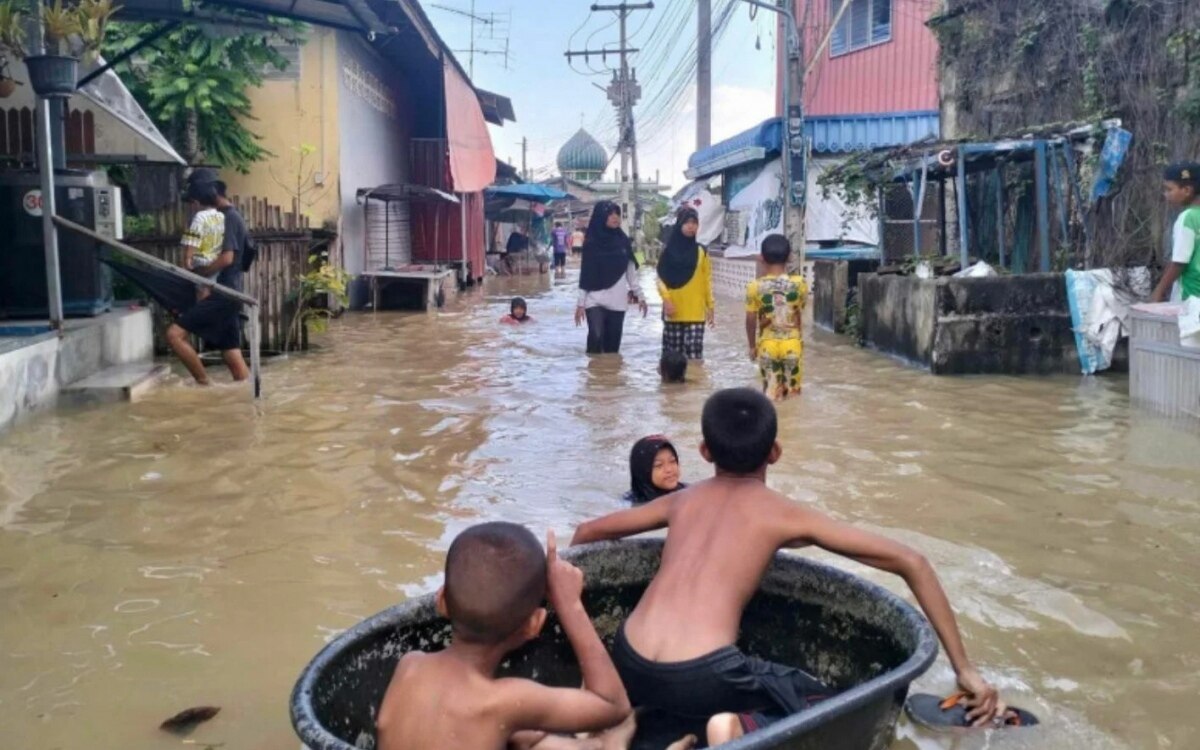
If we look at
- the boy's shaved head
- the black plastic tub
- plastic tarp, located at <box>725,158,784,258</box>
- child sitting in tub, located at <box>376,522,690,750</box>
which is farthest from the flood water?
plastic tarp, located at <box>725,158,784,258</box>

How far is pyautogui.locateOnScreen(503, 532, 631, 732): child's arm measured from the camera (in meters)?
2.37

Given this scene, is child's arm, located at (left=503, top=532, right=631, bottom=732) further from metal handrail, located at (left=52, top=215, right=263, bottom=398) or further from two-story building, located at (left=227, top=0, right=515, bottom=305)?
two-story building, located at (left=227, top=0, right=515, bottom=305)

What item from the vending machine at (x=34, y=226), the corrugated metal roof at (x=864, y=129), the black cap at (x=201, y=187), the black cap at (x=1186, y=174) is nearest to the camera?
the black cap at (x=1186, y=174)

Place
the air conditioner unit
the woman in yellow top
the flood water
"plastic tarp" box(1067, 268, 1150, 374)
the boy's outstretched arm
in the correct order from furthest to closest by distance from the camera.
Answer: the air conditioner unit, "plastic tarp" box(1067, 268, 1150, 374), the woman in yellow top, the flood water, the boy's outstretched arm

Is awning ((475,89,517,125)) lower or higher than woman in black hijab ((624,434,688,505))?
higher

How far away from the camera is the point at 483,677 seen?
240cm

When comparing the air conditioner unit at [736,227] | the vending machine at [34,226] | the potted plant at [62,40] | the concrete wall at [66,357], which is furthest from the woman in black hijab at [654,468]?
the air conditioner unit at [736,227]

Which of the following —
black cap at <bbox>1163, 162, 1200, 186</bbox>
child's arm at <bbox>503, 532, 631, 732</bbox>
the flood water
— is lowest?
the flood water

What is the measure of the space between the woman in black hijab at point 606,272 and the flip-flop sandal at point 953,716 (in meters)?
7.83

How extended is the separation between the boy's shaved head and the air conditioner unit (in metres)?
21.6

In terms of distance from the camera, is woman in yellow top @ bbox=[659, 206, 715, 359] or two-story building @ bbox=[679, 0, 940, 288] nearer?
woman in yellow top @ bbox=[659, 206, 715, 359]

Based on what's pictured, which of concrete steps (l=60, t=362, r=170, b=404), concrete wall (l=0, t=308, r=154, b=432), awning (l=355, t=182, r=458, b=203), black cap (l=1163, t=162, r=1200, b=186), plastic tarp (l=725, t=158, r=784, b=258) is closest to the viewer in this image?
concrete wall (l=0, t=308, r=154, b=432)

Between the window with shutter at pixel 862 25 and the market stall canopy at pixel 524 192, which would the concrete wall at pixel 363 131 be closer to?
the market stall canopy at pixel 524 192

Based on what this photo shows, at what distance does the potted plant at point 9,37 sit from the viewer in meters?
7.79
